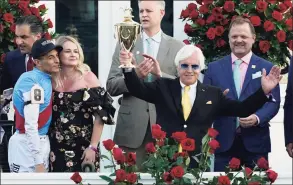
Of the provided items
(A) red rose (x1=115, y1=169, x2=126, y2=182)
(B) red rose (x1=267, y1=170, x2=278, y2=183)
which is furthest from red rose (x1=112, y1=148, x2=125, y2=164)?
(B) red rose (x1=267, y1=170, x2=278, y2=183)

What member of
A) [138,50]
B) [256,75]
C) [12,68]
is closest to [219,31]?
[138,50]

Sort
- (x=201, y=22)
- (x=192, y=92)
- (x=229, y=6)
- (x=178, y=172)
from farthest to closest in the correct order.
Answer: (x=201, y=22)
(x=229, y=6)
(x=192, y=92)
(x=178, y=172)

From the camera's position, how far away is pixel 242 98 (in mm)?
6641

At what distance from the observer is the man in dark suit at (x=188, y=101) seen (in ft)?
19.8

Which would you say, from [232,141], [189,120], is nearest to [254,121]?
[232,141]

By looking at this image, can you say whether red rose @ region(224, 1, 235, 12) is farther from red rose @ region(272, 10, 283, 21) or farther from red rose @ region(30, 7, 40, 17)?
red rose @ region(30, 7, 40, 17)

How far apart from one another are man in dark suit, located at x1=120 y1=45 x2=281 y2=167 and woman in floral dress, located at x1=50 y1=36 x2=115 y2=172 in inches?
19.3

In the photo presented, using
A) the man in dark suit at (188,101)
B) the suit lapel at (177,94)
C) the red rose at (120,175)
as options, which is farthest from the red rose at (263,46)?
the red rose at (120,175)

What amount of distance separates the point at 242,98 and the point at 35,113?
1466 mm

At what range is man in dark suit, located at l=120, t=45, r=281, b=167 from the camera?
6047 mm

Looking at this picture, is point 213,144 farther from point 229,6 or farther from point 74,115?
point 229,6

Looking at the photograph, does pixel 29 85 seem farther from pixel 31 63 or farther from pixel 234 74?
pixel 234 74

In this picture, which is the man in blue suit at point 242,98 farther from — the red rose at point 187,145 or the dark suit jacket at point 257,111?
the red rose at point 187,145

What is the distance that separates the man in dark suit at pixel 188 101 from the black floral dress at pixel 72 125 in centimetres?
49
